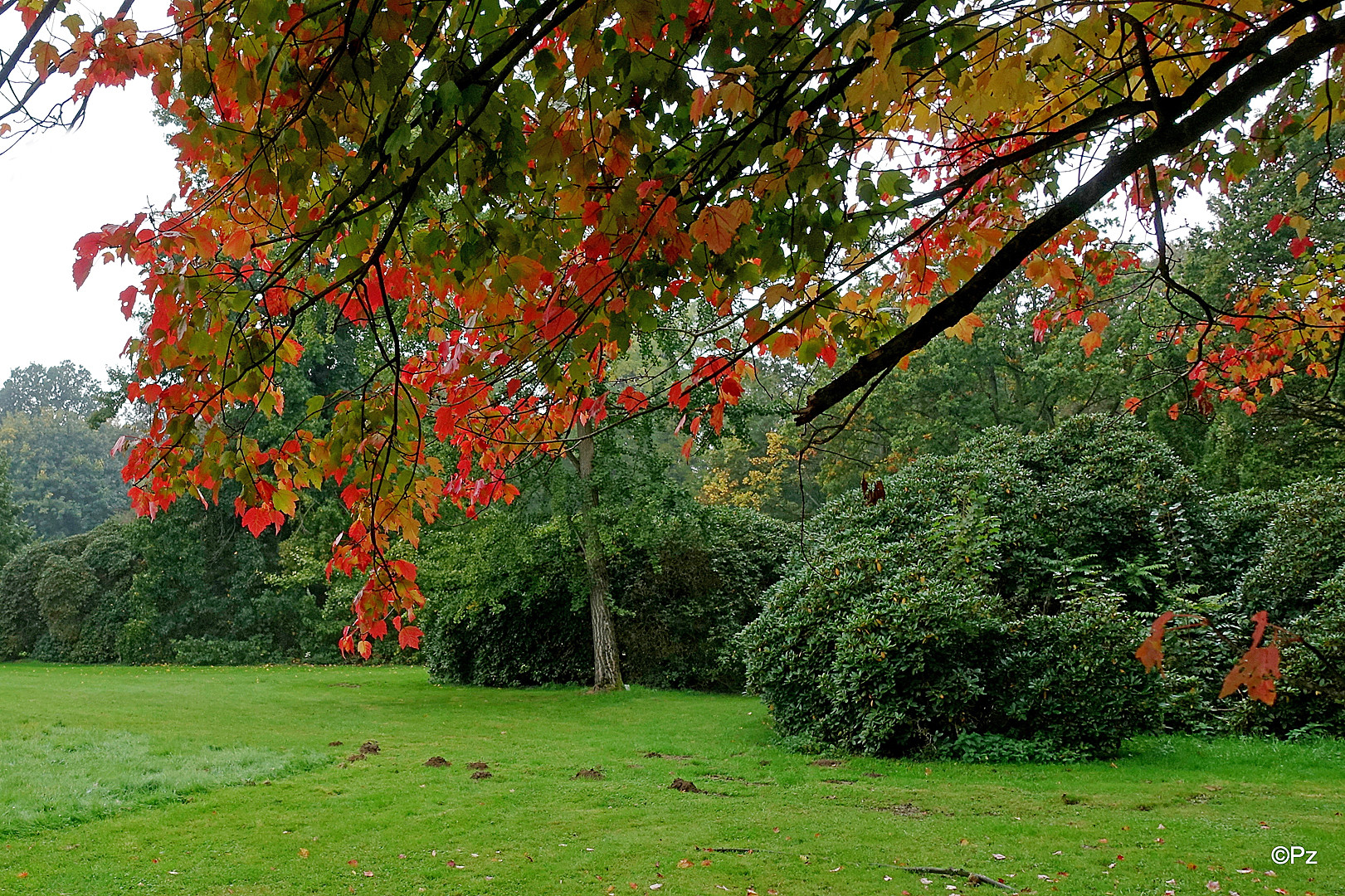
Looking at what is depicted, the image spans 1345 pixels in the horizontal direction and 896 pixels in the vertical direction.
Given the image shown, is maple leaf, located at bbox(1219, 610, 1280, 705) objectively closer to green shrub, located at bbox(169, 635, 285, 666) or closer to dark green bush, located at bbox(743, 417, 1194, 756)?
dark green bush, located at bbox(743, 417, 1194, 756)

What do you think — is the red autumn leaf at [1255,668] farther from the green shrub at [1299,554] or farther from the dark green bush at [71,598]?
the dark green bush at [71,598]

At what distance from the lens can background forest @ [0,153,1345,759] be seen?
8367 millimetres

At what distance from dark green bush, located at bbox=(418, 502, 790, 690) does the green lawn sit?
141 inches

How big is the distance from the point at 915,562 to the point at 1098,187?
761 cm

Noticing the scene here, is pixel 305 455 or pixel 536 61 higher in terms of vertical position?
pixel 536 61

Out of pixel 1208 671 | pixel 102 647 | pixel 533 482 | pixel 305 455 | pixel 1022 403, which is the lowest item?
pixel 102 647

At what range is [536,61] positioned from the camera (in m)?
2.54

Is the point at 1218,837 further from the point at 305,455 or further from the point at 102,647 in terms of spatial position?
the point at 102,647

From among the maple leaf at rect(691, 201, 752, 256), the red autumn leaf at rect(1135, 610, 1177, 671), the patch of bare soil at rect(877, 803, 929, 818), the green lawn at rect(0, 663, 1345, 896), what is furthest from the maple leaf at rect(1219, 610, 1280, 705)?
the patch of bare soil at rect(877, 803, 929, 818)

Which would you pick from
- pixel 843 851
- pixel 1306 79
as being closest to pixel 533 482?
pixel 843 851

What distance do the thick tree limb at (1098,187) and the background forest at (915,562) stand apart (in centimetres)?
28

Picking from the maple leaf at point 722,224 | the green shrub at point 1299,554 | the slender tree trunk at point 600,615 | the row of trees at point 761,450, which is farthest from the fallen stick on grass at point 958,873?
the slender tree trunk at point 600,615

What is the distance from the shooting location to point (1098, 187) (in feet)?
7.86

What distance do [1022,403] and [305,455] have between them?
21539 millimetres
